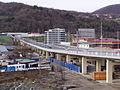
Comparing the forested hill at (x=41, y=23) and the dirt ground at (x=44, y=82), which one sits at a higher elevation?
the forested hill at (x=41, y=23)

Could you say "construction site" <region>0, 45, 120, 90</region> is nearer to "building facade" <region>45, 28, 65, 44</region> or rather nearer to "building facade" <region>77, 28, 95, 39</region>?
"building facade" <region>45, 28, 65, 44</region>

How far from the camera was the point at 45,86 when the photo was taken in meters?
19.5

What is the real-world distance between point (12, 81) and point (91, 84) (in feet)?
26.3

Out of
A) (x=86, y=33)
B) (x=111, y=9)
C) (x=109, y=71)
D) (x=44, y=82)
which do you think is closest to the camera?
(x=109, y=71)

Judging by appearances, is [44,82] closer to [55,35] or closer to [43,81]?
[43,81]

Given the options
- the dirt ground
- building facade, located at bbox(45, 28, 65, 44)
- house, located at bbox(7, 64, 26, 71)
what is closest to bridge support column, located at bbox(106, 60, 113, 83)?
the dirt ground

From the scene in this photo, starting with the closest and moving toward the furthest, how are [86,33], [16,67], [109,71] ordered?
[109,71] < [16,67] < [86,33]

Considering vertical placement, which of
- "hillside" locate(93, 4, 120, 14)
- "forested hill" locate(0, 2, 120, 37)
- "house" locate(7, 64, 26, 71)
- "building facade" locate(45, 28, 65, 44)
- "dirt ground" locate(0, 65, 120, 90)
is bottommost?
"dirt ground" locate(0, 65, 120, 90)

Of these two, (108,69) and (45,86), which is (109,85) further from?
(45,86)

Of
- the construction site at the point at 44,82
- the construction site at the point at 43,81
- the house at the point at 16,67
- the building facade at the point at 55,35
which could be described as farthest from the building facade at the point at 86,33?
the construction site at the point at 44,82

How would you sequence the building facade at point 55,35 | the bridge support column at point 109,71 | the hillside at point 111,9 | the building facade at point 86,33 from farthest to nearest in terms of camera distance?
the hillside at point 111,9, the building facade at point 86,33, the building facade at point 55,35, the bridge support column at point 109,71

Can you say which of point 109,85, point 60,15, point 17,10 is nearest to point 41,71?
point 109,85

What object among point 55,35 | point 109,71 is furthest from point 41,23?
point 109,71

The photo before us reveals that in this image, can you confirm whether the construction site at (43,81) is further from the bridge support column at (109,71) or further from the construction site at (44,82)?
the bridge support column at (109,71)
